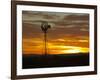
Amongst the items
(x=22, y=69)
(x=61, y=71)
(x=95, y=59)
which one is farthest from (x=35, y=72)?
(x=95, y=59)

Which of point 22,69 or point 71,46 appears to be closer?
point 22,69

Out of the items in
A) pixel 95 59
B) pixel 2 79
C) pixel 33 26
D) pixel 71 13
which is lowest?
pixel 2 79

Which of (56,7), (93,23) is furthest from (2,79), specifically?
(93,23)

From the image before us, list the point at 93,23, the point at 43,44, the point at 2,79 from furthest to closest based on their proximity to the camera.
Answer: the point at 93,23, the point at 43,44, the point at 2,79

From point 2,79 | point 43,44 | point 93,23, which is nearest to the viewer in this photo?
point 2,79

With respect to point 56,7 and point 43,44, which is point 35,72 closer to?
point 43,44

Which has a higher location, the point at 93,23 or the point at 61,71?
the point at 93,23
